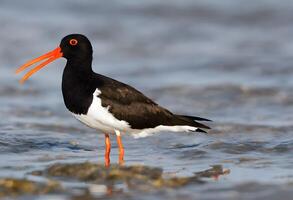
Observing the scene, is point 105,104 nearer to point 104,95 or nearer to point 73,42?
point 104,95

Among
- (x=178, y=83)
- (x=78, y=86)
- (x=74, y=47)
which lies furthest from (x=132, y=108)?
Result: (x=178, y=83)

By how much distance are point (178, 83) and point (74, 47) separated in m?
6.08

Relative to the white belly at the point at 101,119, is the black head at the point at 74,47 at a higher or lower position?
higher

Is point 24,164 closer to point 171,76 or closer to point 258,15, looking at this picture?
point 171,76

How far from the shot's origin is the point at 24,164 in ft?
29.7

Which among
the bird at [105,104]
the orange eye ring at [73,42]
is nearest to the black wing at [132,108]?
the bird at [105,104]

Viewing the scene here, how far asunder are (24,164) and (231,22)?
535 inches

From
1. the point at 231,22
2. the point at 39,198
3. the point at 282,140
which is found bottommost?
the point at 39,198

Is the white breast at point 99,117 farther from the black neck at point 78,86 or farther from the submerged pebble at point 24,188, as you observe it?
the submerged pebble at point 24,188

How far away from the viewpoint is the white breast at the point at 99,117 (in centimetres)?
881

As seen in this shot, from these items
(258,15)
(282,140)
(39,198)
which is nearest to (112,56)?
(258,15)

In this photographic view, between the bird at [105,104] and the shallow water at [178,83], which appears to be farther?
the shallow water at [178,83]

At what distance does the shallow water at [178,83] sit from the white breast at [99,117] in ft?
1.76

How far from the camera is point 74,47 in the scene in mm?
A: 9523
